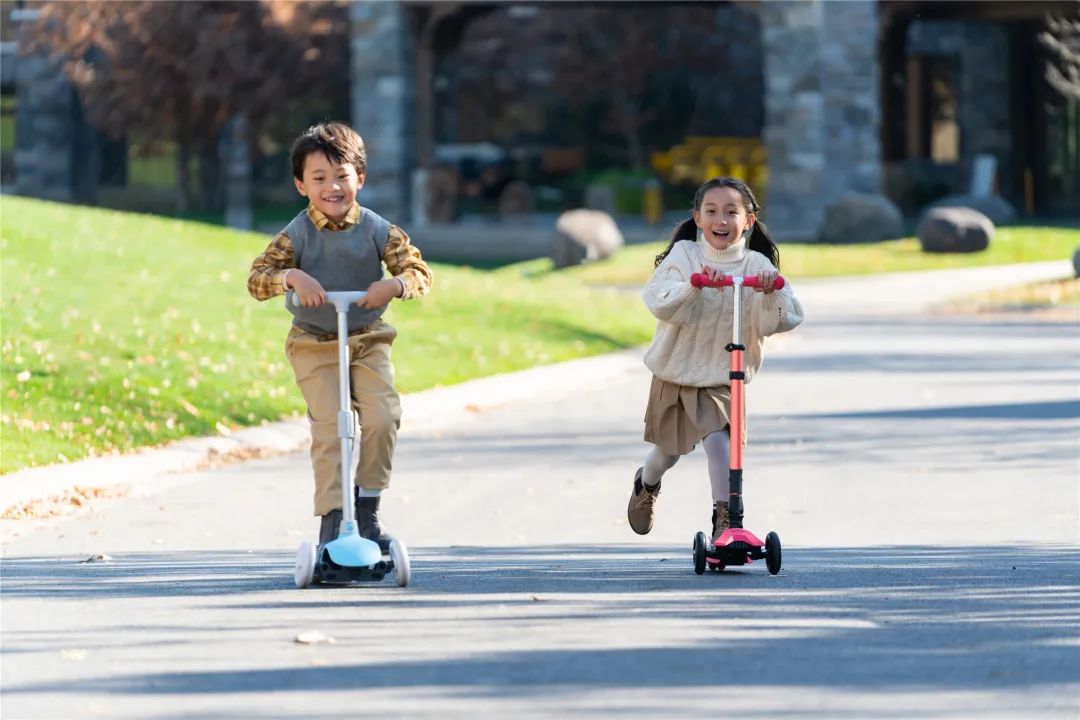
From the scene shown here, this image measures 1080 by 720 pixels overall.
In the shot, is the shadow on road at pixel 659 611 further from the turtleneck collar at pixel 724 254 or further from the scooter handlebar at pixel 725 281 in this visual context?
the turtleneck collar at pixel 724 254

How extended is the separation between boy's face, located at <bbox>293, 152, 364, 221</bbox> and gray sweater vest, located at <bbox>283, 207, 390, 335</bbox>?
91 mm

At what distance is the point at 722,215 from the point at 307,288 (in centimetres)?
164

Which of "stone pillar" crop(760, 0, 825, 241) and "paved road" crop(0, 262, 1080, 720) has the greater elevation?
Result: "stone pillar" crop(760, 0, 825, 241)

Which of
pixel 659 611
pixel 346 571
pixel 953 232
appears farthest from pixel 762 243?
pixel 953 232

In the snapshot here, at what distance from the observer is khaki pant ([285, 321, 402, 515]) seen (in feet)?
26.9

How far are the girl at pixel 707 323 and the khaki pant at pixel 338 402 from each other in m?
1.03

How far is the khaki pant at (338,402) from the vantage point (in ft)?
26.9

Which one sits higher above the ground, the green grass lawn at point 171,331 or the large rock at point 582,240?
the large rock at point 582,240

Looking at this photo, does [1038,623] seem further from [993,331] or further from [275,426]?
[993,331]

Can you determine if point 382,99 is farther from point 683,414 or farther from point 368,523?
point 368,523

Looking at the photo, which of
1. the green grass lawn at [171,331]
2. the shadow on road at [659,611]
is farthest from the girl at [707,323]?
the green grass lawn at [171,331]

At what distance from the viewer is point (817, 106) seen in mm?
37750

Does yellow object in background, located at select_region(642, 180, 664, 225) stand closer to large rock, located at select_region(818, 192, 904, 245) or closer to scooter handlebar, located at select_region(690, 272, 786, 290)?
large rock, located at select_region(818, 192, 904, 245)

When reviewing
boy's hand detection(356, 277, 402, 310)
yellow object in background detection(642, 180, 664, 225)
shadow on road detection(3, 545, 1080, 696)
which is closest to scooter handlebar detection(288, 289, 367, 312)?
boy's hand detection(356, 277, 402, 310)
